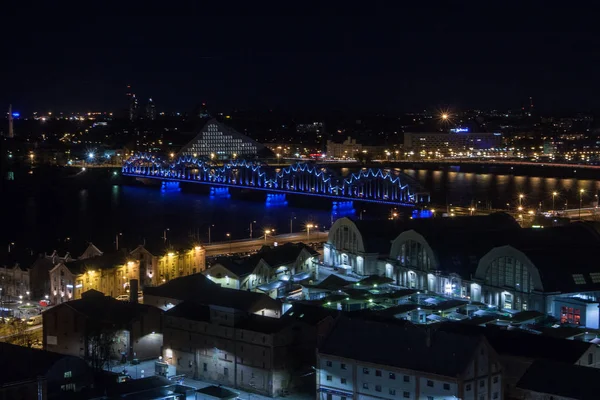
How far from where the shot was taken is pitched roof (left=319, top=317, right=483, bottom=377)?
4.29 metres

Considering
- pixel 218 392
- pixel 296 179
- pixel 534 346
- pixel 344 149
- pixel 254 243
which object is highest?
pixel 344 149

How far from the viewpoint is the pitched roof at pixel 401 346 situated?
4289mm

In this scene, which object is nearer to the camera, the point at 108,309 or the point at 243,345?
the point at 243,345

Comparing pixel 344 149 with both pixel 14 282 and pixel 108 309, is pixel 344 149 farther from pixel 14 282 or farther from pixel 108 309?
pixel 108 309

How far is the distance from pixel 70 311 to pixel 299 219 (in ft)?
31.4

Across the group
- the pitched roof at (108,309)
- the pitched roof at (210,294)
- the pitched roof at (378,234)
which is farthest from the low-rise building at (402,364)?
the pitched roof at (378,234)

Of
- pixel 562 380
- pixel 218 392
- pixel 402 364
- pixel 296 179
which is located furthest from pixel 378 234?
pixel 296 179

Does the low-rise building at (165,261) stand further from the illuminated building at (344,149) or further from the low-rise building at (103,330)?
the illuminated building at (344,149)

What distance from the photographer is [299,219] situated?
15.3 m

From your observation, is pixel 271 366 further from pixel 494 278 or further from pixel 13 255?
pixel 13 255

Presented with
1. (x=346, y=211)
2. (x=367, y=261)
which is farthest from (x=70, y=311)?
(x=346, y=211)

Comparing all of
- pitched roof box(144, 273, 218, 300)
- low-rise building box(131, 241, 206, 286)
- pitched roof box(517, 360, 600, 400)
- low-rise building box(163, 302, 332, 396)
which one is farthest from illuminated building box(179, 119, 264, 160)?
pitched roof box(517, 360, 600, 400)

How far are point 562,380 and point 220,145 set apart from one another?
30.5m

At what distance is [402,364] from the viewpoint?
4.36 meters
